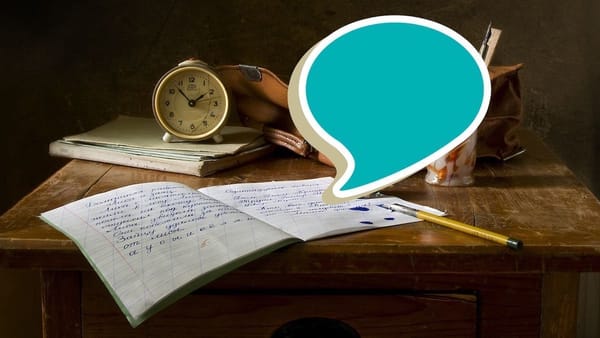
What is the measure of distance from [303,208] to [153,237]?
202 mm

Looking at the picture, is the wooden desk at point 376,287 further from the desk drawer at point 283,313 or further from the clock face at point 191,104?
the clock face at point 191,104

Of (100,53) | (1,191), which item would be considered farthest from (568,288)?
(1,191)

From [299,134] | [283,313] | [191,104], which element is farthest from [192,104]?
[283,313]

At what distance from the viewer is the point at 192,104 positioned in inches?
48.4

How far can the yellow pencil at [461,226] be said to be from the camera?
805 millimetres

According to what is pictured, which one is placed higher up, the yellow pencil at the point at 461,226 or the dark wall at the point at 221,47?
the dark wall at the point at 221,47

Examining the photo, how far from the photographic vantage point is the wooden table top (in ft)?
2.66

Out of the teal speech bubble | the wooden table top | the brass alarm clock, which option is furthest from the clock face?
the teal speech bubble

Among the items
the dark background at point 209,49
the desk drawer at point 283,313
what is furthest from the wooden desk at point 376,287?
the dark background at point 209,49

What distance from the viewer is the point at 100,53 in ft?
5.13

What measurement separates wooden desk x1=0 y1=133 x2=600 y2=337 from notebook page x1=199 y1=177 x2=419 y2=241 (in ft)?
0.09

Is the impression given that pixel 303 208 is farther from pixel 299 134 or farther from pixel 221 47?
pixel 221 47

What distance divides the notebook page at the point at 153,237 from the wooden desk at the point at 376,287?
0.03 m

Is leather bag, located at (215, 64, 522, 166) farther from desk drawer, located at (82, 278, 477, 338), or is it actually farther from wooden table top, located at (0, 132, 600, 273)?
desk drawer, located at (82, 278, 477, 338)
